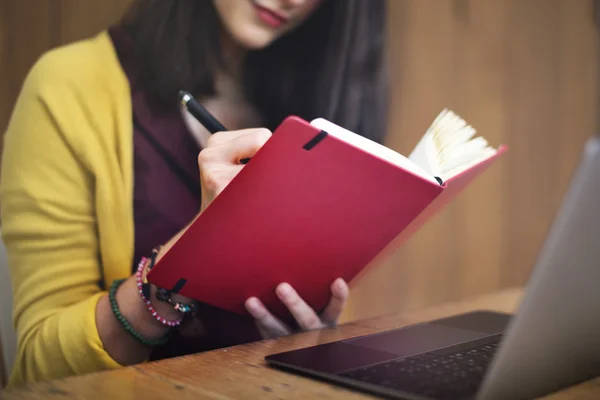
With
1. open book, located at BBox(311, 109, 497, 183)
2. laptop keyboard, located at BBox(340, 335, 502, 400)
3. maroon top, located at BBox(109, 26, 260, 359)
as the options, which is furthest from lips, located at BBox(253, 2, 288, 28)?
laptop keyboard, located at BBox(340, 335, 502, 400)

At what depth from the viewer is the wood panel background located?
1.16 m

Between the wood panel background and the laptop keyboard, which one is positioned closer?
the laptop keyboard

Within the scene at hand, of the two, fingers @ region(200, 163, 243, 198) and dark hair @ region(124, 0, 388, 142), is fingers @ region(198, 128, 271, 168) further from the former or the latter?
dark hair @ region(124, 0, 388, 142)

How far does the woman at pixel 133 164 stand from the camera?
0.74 meters

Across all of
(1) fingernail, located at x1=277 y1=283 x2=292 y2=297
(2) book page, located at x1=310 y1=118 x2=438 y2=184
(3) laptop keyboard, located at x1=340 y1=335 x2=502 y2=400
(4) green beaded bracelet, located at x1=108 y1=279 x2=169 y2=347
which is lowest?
(4) green beaded bracelet, located at x1=108 y1=279 x2=169 y2=347

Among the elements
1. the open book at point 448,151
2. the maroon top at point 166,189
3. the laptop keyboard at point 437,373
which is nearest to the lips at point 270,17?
the maroon top at point 166,189

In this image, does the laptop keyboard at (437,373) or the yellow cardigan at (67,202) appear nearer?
the laptop keyboard at (437,373)

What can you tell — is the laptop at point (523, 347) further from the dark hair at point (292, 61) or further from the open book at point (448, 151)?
the dark hair at point (292, 61)

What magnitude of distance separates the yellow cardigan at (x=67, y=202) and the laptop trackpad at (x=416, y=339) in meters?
0.32

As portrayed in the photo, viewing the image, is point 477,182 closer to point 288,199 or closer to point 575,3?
point 575,3

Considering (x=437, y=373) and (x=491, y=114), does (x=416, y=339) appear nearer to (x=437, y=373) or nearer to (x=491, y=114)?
(x=437, y=373)

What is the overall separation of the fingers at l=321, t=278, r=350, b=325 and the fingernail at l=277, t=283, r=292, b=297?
2.6 inches

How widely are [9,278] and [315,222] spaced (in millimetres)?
405

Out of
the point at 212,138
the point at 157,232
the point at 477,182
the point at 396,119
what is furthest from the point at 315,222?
the point at 477,182
